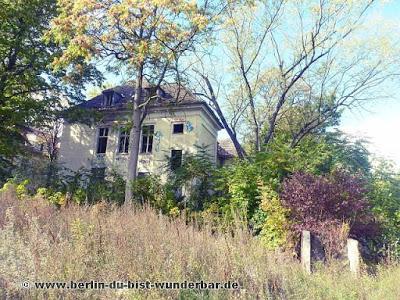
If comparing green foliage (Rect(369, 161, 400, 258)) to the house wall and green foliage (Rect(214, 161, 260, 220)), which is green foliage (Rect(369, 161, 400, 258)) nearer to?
green foliage (Rect(214, 161, 260, 220))

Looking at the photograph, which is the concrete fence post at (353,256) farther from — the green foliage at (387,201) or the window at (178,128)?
the window at (178,128)

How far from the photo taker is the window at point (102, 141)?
1085 inches

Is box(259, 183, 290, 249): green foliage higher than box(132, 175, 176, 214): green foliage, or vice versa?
box(132, 175, 176, 214): green foliage

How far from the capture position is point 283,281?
4.59 metres

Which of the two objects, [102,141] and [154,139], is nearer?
[154,139]

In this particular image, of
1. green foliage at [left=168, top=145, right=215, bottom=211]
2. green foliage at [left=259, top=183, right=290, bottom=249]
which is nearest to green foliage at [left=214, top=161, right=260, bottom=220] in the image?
green foliage at [left=168, top=145, right=215, bottom=211]

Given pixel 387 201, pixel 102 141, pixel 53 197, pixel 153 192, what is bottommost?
pixel 53 197

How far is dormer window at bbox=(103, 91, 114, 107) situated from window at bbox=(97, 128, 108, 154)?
2.09 meters

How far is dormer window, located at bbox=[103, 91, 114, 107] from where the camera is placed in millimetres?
27797

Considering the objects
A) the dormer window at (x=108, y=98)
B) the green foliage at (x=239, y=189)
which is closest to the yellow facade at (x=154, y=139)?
the dormer window at (x=108, y=98)

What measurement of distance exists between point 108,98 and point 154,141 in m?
5.62

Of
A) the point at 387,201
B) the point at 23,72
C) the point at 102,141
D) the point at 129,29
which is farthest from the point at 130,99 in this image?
the point at 387,201

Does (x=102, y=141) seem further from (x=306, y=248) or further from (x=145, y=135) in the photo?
(x=306, y=248)

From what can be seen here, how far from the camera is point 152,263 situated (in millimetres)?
4477
